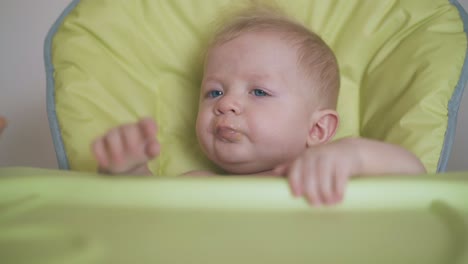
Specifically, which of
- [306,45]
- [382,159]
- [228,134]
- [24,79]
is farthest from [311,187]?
[24,79]

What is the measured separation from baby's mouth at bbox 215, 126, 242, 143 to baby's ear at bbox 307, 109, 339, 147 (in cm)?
14

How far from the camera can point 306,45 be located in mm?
894

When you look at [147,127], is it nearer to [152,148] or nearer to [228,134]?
[152,148]

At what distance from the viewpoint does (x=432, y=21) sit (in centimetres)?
96

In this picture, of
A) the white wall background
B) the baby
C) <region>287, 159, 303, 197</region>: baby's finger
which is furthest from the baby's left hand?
the white wall background

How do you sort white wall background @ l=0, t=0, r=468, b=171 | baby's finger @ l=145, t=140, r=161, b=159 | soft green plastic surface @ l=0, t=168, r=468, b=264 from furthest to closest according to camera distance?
white wall background @ l=0, t=0, r=468, b=171
baby's finger @ l=145, t=140, r=161, b=159
soft green plastic surface @ l=0, t=168, r=468, b=264

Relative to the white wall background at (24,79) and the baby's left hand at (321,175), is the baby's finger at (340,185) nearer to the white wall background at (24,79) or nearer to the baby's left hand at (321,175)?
the baby's left hand at (321,175)

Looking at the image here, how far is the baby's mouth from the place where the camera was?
797mm

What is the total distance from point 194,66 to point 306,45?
23 cm

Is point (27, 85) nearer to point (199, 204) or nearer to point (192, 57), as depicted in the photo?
point (192, 57)

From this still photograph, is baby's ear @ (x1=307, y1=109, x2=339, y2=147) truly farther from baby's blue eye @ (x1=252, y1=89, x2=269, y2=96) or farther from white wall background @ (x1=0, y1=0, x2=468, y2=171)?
white wall background @ (x1=0, y1=0, x2=468, y2=171)

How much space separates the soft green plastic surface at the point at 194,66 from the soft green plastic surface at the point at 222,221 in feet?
0.90

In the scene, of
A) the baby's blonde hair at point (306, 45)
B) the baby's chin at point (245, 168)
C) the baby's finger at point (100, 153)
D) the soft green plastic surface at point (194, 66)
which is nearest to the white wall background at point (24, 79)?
the soft green plastic surface at point (194, 66)

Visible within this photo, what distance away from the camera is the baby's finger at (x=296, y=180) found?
1.80 ft
